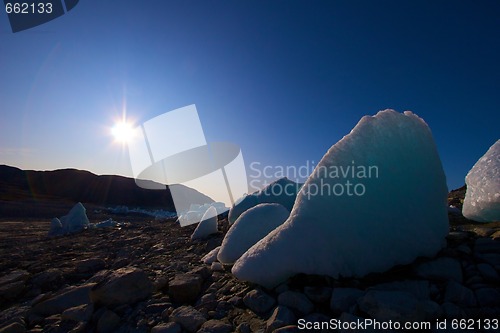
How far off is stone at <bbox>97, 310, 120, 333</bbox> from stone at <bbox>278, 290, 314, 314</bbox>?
1635 mm

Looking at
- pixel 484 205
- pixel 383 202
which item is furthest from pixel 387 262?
pixel 484 205

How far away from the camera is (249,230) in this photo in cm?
421

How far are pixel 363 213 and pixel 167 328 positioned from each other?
218cm

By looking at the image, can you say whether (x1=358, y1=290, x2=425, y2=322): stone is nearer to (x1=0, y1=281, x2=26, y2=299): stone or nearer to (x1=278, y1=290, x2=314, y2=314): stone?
(x1=278, y1=290, x2=314, y2=314): stone

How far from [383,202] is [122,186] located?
2771 inches

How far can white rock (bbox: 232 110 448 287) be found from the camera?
2.82 m

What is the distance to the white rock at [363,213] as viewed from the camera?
111 inches

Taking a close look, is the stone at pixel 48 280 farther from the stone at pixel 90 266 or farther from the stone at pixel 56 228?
the stone at pixel 56 228

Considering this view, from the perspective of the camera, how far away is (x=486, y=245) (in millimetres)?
2924

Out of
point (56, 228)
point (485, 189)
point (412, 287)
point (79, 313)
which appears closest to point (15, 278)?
point (79, 313)

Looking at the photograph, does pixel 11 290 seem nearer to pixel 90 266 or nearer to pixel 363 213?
pixel 90 266

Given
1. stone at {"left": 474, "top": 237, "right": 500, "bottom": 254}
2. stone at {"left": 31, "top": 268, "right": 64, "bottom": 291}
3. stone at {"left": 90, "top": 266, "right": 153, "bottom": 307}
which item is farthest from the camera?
stone at {"left": 31, "top": 268, "right": 64, "bottom": 291}

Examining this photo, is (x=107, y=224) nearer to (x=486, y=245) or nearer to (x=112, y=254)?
(x=112, y=254)

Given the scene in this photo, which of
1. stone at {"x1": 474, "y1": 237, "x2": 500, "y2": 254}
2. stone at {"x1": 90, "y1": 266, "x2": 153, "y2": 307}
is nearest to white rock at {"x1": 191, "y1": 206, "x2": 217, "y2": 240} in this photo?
stone at {"x1": 90, "y1": 266, "x2": 153, "y2": 307}
